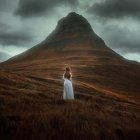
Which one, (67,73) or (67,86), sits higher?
(67,73)

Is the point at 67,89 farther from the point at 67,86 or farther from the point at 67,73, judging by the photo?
the point at 67,73

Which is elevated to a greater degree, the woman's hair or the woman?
the woman's hair

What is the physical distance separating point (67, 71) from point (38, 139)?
12.4 meters

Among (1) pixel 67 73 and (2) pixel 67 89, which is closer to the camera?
(1) pixel 67 73

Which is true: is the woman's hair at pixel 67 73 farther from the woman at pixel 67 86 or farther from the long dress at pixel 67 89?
the long dress at pixel 67 89

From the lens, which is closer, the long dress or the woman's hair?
the woman's hair

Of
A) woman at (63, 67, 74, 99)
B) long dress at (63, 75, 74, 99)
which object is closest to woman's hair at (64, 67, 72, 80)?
woman at (63, 67, 74, 99)

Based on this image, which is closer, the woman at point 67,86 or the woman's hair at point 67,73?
the woman's hair at point 67,73

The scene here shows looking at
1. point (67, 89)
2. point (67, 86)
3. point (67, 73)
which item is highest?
point (67, 73)

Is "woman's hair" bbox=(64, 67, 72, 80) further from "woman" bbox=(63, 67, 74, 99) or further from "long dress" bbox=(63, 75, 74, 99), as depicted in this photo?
"long dress" bbox=(63, 75, 74, 99)

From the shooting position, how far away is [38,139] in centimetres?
1145

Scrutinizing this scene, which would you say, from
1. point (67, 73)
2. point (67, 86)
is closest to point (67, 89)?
point (67, 86)

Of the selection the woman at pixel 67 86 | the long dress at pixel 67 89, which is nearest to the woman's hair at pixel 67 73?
the woman at pixel 67 86

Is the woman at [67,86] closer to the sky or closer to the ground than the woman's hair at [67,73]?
closer to the ground
